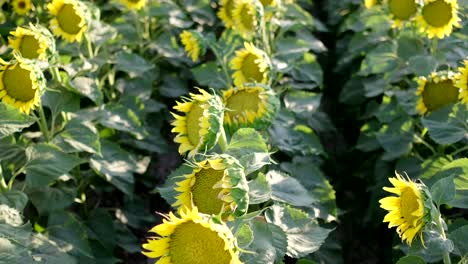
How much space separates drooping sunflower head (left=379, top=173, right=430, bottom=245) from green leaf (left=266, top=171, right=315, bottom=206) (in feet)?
1.12

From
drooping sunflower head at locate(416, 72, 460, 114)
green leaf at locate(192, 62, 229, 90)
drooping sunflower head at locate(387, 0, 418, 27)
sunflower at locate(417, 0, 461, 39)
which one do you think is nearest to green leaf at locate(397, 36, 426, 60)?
drooping sunflower head at locate(387, 0, 418, 27)

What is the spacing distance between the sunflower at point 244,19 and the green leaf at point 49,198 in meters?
0.84

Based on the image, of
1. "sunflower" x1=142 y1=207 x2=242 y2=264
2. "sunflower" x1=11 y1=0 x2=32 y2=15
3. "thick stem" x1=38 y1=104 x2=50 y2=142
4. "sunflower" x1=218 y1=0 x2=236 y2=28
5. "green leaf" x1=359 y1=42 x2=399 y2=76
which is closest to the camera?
"sunflower" x1=142 y1=207 x2=242 y2=264

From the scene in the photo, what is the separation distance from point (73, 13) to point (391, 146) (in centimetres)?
125

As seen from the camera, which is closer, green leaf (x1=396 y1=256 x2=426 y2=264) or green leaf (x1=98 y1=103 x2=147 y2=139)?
green leaf (x1=396 y1=256 x2=426 y2=264)

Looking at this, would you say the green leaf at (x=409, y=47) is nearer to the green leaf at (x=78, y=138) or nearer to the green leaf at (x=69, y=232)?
the green leaf at (x=78, y=138)

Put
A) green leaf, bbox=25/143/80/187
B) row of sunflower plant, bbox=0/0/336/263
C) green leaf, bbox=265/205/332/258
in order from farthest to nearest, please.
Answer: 1. green leaf, bbox=25/143/80/187
2. green leaf, bbox=265/205/332/258
3. row of sunflower plant, bbox=0/0/336/263

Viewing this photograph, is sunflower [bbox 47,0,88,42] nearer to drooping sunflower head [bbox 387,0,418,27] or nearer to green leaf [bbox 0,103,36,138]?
green leaf [bbox 0,103,36,138]

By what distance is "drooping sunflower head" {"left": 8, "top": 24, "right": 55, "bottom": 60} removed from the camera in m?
2.12

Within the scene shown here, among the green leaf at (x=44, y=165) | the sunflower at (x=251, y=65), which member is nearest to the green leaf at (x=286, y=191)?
the sunflower at (x=251, y=65)

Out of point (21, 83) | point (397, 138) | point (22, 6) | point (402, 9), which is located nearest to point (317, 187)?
point (397, 138)

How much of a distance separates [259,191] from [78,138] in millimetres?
864

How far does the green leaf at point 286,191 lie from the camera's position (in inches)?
72.7

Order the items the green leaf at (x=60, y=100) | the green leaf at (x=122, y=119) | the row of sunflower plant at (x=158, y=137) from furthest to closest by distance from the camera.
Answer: the green leaf at (x=122, y=119) < the green leaf at (x=60, y=100) < the row of sunflower plant at (x=158, y=137)
